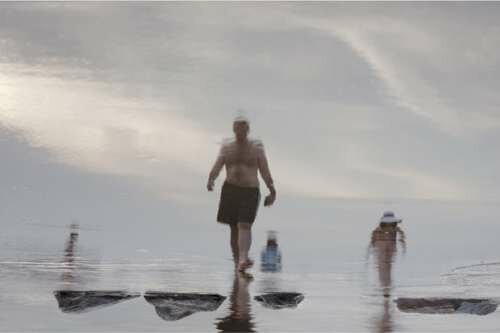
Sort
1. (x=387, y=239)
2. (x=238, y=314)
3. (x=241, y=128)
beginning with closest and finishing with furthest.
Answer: (x=238, y=314)
(x=241, y=128)
(x=387, y=239)

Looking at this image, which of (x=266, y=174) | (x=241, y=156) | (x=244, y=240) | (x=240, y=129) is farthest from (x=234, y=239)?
(x=240, y=129)

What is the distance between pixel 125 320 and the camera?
611 cm

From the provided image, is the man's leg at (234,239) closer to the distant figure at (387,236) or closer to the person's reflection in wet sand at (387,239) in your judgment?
the person's reflection in wet sand at (387,239)

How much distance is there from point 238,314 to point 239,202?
408 cm

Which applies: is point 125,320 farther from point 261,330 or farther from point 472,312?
point 472,312

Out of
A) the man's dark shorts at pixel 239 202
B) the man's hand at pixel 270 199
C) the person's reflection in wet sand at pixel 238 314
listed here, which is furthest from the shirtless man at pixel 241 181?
the person's reflection in wet sand at pixel 238 314

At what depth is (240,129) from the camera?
10.5 m

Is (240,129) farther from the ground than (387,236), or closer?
farther from the ground

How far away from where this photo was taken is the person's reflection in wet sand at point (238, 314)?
19.0 ft

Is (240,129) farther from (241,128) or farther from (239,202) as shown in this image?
(239,202)

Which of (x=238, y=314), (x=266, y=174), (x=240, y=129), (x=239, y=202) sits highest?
(x=240, y=129)

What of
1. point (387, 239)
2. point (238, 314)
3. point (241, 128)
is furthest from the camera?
point (387, 239)

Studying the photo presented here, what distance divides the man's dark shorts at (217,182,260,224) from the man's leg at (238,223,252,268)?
0.07 m

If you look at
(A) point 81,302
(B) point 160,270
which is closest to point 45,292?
(A) point 81,302
